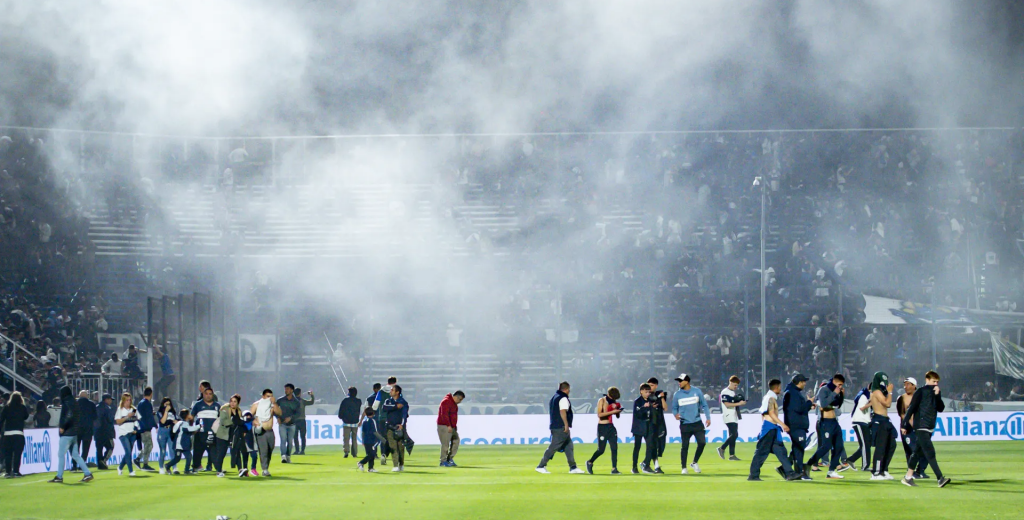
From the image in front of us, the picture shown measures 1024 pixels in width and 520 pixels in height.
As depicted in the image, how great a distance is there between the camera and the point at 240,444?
18984mm

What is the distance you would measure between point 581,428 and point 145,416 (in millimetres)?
13617

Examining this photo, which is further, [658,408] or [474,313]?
[474,313]

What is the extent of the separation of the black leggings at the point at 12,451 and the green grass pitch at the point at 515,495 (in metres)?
0.46

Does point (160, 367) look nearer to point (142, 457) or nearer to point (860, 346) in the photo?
point (142, 457)

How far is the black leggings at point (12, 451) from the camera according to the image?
19547mm

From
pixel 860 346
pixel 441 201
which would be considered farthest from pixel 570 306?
pixel 860 346

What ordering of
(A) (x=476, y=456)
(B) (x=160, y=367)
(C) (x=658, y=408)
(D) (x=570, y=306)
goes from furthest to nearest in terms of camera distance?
1. (D) (x=570, y=306)
2. (B) (x=160, y=367)
3. (A) (x=476, y=456)
4. (C) (x=658, y=408)

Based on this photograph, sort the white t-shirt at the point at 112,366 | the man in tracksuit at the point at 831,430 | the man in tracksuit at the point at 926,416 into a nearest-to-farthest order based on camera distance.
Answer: the man in tracksuit at the point at 926,416 → the man in tracksuit at the point at 831,430 → the white t-shirt at the point at 112,366

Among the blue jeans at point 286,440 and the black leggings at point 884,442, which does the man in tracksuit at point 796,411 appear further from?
the blue jeans at point 286,440

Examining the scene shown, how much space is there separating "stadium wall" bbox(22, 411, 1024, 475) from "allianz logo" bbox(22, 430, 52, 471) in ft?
34.3

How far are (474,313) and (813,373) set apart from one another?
12.9m

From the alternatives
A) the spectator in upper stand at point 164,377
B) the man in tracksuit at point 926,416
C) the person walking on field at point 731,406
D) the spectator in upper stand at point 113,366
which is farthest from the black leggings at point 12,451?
the man in tracksuit at point 926,416

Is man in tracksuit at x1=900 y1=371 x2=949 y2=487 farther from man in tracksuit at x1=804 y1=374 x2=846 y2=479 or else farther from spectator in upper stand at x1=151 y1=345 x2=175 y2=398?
spectator in upper stand at x1=151 y1=345 x2=175 y2=398

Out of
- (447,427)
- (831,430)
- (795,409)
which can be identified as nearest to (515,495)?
(795,409)
